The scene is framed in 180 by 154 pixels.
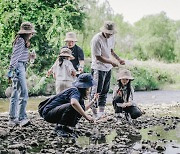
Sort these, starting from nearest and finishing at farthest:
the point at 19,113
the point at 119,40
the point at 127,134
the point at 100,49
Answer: the point at 127,134 < the point at 19,113 < the point at 100,49 < the point at 119,40

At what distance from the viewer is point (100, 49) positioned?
738cm

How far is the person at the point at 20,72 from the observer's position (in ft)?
21.7

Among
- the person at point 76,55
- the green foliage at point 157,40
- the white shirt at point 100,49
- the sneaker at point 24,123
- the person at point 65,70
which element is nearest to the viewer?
the sneaker at point 24,123

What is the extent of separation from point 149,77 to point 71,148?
21117mm

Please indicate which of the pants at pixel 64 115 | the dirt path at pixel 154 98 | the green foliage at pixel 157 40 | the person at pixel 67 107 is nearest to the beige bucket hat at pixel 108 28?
the person at pixel 67 107

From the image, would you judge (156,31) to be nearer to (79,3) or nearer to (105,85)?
(79,3)

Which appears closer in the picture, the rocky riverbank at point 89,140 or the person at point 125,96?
the rocky riverbank at point 89,140

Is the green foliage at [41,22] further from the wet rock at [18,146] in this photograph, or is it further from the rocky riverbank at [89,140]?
the wet rock at [18,146]

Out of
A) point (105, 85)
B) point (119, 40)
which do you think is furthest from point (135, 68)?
Answer: point (119, 40)

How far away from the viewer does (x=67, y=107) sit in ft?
18.6

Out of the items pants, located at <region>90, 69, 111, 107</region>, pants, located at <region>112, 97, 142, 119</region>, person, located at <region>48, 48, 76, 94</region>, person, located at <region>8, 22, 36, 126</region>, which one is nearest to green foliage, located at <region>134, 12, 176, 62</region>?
pants, located at <region>90, 69, 111, 107</region>

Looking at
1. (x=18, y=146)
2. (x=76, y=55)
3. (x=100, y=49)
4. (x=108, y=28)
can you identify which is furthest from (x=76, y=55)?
(x=18, y=146)

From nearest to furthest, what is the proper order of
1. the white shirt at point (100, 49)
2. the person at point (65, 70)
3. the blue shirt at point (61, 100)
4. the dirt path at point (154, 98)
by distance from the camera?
1. the blue shirt at point (61, 100)
2. the person at point (65, 70)
3. the white shirt at point (100, 49)
4. the dirt path at point (154, 98)

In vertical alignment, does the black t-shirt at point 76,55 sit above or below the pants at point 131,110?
above
